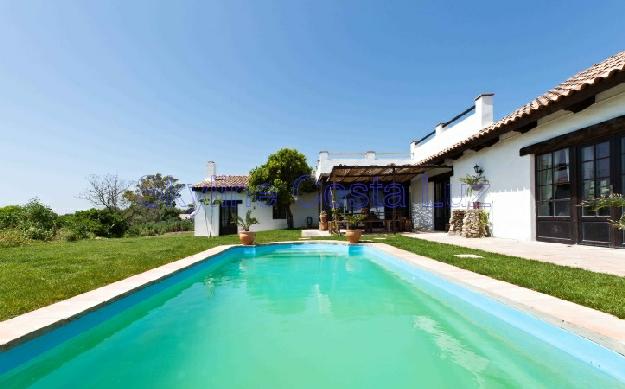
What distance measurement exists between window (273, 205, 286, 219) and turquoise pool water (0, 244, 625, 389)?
1640 cm

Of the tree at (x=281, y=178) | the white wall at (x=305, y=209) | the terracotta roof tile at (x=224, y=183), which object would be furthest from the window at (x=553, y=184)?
the terracotta roof tile at (x=224, y=183)

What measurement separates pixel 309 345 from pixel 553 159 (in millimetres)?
7956

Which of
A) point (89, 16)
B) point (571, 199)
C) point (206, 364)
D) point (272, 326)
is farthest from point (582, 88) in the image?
point (89, 16)

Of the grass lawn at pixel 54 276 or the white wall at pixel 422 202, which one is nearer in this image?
the grass lawn at pixel 54 276

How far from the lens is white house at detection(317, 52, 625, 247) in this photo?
6.59 m

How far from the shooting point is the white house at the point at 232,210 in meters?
21.3

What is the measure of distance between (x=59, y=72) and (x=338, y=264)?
1242 cm

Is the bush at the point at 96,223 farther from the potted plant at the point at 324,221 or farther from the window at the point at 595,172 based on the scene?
the window at the point at 595,172

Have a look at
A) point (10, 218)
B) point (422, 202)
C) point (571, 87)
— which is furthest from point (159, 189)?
point (571, 87)

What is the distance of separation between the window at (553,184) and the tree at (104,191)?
31652 mm

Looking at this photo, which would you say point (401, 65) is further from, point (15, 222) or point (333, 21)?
point (15, 222)

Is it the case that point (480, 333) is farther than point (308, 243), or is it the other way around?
point (308, 243)

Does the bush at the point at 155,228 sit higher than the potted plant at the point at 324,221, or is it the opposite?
the potted plant at the point at 324,221

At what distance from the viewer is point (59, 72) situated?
12.6m
